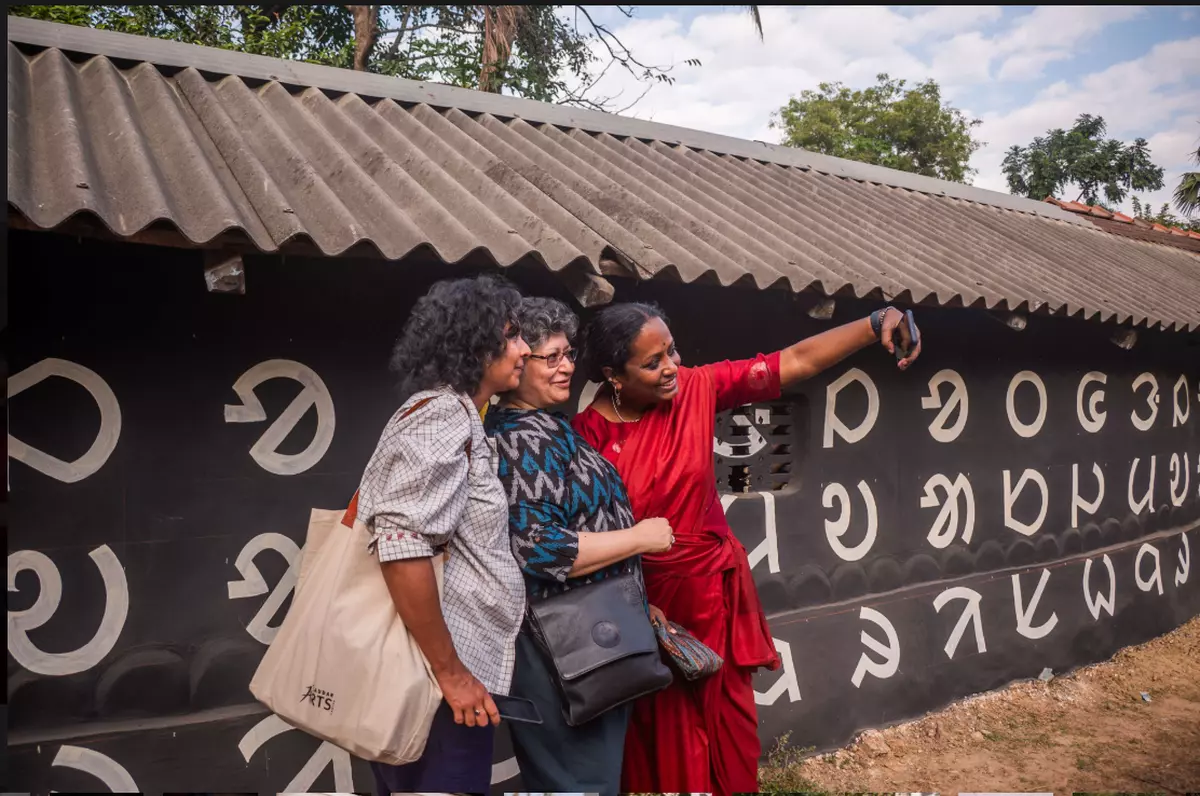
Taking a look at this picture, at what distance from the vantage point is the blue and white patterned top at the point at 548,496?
2.21 metres

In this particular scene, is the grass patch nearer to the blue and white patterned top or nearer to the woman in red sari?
the woman in red sari

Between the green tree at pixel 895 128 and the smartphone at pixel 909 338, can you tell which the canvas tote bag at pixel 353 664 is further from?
the green tree at pixel 895 128

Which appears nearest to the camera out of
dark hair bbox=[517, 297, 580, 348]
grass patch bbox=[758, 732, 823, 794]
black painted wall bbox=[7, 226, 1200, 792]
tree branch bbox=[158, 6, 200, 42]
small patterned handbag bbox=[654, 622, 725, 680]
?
dark hair bbox=[517, 297, 580, 348]

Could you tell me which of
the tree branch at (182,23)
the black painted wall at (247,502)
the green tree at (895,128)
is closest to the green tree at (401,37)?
the tree branch at (182,23)

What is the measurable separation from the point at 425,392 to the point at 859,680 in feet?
11.9

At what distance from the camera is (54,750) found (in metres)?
2.88

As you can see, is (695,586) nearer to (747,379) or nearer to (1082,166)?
(747,379)

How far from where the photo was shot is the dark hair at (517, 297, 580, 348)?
2369mm

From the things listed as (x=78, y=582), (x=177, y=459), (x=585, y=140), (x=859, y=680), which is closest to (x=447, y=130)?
(x=585, y=140)

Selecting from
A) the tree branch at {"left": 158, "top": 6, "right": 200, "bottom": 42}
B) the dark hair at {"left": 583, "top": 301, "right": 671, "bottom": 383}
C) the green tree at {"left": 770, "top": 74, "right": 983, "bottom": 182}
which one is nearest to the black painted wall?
the dark hair at {"left": 583, "top": 301, "right": 671, "bottom": 383}

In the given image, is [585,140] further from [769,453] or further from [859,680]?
[859,680]

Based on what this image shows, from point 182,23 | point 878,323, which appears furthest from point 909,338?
point 182,23

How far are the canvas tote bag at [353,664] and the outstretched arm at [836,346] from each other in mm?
1283

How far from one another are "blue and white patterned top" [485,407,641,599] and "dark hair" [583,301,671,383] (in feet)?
1.23
